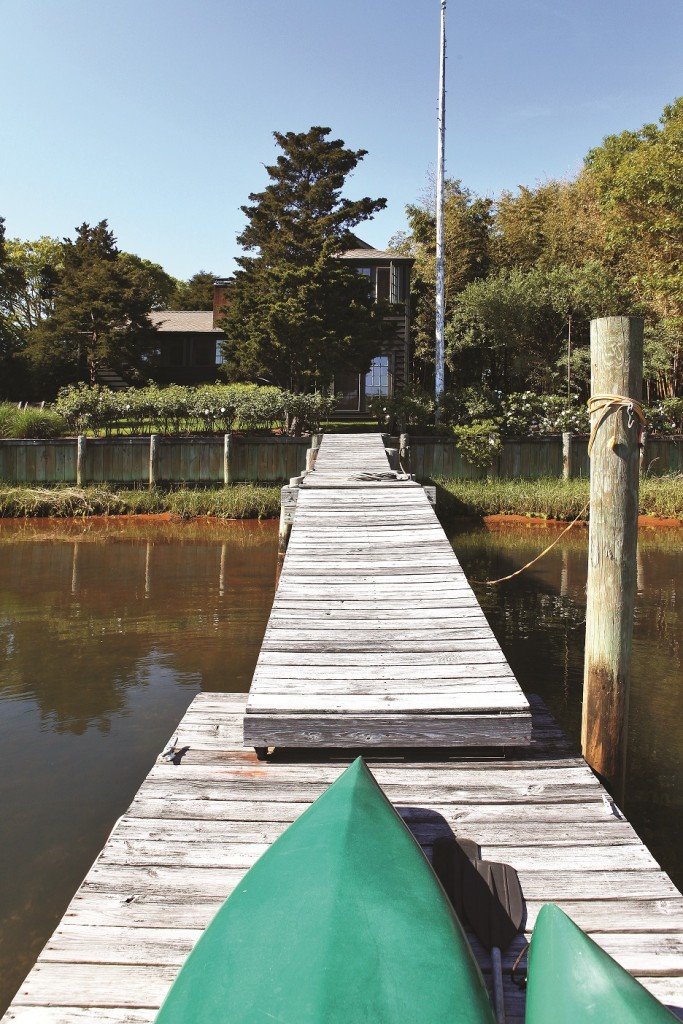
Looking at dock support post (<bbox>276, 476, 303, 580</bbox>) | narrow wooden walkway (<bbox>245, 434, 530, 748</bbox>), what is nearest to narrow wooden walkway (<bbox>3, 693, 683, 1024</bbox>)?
narrow wooden walkway (<bbox>245, 434, 530, 748</bbox>)

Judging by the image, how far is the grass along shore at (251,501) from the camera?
17219 millimetres

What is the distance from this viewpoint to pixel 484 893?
9.48 feet

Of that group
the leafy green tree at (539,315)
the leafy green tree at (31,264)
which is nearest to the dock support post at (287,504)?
the leafy green tree at (539,315)

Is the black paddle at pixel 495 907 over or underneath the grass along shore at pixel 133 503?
underneath

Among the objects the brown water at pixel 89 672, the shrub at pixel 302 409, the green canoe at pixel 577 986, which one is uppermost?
the shrub at pixel 302 409

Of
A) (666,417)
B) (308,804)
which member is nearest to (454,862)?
(308,804)

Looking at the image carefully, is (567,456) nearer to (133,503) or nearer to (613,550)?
(133,503)

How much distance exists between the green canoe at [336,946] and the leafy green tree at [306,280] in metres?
19.9

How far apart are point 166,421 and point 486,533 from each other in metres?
9.72

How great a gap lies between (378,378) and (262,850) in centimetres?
2760

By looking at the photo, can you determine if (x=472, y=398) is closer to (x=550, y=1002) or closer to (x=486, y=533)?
(x=486, y=533)

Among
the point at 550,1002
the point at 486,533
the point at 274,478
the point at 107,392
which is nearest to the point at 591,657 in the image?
the point at 550,1002

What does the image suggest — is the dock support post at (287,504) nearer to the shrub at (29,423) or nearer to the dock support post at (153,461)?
the dock support post at (153,461)

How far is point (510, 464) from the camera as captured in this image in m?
19.3
